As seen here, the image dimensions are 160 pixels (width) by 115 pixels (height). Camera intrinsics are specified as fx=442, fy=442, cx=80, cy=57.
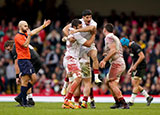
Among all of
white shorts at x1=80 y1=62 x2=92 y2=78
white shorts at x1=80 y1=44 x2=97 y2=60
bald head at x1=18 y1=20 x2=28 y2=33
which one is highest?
bald head at x1=18 y1=20 x2=28 y2=33

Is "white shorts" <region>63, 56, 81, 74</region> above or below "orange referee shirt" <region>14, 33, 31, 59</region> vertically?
below

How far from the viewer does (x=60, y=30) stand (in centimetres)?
2139

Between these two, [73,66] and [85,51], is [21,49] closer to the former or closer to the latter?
[73,66]

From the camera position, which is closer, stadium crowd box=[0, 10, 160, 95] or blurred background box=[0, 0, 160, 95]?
stadium crowd box=[0, 10, 160, 95]

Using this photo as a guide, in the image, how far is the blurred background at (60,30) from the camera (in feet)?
62.8

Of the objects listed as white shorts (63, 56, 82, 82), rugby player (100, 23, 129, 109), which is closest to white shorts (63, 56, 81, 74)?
white shorts (63, 56, 82, 82)

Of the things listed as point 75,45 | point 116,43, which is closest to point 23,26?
point 75,45

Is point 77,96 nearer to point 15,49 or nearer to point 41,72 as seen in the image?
point 15,49

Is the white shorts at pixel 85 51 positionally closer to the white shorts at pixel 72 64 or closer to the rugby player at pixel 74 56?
the rugby player at pixel 74 56

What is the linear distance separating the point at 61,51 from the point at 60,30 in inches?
49.1

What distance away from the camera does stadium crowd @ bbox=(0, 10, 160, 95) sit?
62.4 feet

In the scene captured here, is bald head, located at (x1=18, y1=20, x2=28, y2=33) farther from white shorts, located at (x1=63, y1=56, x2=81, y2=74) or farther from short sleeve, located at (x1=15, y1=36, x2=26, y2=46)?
white shorts, located at (x1=63, y1=56, x2=81, y2=74)

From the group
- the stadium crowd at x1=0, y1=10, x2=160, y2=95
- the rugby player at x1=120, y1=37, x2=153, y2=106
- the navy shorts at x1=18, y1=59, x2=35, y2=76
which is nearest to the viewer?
the navy shorts at x1=18, y1=59, x2=35, y2=76

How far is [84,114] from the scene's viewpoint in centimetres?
910
